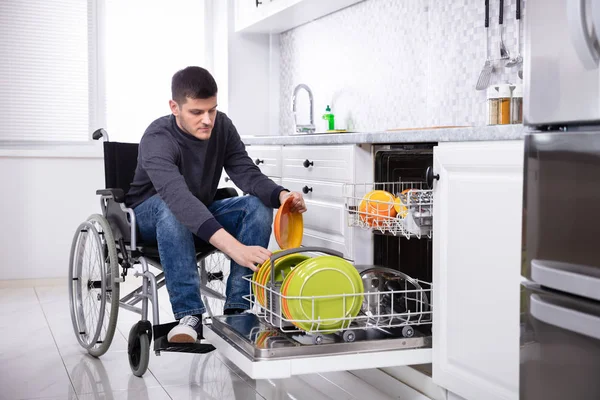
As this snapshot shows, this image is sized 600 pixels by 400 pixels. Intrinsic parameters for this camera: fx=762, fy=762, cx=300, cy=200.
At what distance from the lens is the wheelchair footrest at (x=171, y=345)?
2.35m

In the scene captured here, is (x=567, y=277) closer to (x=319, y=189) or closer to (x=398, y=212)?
(x=398, y=212)

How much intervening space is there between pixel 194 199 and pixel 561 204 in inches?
54.2

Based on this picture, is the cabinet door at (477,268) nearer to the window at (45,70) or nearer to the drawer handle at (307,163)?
the drawer handle at (307,163)

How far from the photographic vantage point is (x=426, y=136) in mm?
2100

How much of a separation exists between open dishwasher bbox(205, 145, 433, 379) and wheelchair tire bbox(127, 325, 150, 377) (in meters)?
0.54

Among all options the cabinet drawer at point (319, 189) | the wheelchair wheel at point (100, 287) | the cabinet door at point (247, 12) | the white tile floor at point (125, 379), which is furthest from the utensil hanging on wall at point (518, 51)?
the cabinet door at point (247, 12)

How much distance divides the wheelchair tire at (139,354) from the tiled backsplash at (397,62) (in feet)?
4.84

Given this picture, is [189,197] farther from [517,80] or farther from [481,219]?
[517,80]

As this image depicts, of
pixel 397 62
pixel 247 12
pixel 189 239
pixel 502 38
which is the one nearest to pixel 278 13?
pixel 247 12

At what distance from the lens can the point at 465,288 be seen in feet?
6.25

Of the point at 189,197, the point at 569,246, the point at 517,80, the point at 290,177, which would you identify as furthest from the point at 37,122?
the point at 569,246

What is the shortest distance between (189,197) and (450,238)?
2.94 ft

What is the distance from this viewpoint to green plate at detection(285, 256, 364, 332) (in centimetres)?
194

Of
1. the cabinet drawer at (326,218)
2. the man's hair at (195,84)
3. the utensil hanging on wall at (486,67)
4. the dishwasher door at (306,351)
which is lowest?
the dishwasher door at (306,351)
